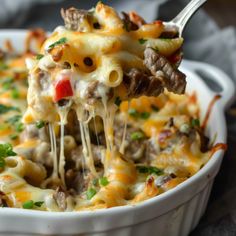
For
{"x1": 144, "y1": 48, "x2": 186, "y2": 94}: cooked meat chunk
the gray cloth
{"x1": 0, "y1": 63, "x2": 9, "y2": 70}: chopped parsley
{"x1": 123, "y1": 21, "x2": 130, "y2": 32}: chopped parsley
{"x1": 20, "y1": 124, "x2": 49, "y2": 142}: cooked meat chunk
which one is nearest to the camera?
{"x1": 144, "y1": 48, "x2": 186, "y2": 94}: cooked meat chunk

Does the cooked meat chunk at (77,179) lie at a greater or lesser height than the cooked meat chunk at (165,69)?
lesser

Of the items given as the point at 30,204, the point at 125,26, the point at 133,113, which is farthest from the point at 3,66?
the point at 30,204

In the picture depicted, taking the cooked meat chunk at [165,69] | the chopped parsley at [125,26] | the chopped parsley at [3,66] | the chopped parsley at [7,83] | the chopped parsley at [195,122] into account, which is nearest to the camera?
the cooked meat chunk at [165,69]

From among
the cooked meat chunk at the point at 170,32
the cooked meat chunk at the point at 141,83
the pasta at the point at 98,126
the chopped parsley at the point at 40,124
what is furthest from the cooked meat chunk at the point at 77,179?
the cooked meat chunk at the point at 170,32

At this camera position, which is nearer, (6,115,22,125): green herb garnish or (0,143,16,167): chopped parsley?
(0,143,16,167): chopped parsley

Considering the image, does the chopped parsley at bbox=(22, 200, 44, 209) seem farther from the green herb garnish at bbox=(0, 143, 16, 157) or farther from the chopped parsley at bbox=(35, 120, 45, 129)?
the chopped parsley at bbox=(35, 120, 45, 129)

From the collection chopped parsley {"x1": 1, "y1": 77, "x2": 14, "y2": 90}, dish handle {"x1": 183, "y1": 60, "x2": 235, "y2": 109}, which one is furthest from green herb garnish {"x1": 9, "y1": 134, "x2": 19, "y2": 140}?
dish handle {"x1": 183, "y1": 60, "x2": 235, "y2": 109}

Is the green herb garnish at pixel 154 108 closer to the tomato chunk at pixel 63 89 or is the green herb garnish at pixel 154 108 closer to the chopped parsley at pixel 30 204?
the tomato chunk at pixel 63 89

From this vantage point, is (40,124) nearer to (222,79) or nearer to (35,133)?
(35,133)
